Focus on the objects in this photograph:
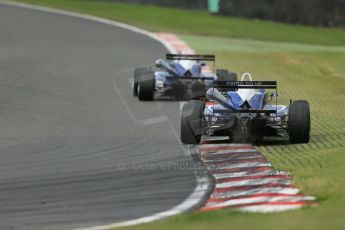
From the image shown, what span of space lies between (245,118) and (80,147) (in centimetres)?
235

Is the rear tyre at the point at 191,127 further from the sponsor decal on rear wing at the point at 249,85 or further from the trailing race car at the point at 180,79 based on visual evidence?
the trailing race car at the point at 180,79

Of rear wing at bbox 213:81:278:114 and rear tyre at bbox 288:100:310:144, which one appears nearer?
rear tyre at bbox 288:100:310:144

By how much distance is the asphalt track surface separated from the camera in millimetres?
8320

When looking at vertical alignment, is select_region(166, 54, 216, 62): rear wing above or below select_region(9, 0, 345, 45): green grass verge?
below

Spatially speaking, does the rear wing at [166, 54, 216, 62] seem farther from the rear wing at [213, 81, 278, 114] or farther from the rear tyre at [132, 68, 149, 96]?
the rear wing at [213, 81, 278, 114]

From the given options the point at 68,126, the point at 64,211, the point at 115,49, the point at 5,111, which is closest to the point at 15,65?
the point at 115,49

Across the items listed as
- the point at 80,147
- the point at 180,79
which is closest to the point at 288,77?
the point at 180,79

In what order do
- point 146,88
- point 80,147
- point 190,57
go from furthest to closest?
1. point 190,57
2. point 146,88
3. point 80,147

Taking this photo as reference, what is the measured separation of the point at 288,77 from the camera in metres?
22.9

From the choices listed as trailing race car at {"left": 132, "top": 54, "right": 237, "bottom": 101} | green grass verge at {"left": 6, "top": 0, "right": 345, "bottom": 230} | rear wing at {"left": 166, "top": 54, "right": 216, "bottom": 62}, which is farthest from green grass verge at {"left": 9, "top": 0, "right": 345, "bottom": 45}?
rear wing at {"left": 166, "top": 54, "right": 216, "bottom": 62}

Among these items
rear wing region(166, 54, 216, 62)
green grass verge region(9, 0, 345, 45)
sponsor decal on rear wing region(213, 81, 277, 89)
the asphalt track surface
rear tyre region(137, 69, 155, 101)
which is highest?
green grass verge region(9, 0, 345, 45)

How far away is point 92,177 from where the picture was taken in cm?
973

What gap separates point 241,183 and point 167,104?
24.4ft

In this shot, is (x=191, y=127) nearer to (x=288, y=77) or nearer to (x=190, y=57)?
(x=190, y=57)
